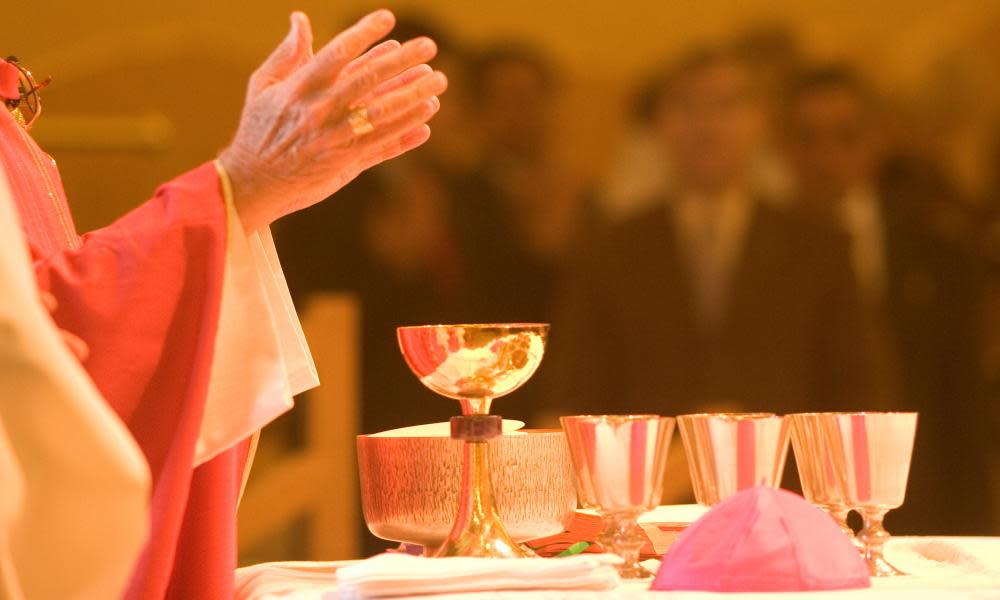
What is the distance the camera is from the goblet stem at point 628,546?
1.10 m

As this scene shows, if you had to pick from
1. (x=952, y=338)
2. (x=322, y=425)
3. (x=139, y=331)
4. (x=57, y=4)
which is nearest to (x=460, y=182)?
(x=322, y=425)

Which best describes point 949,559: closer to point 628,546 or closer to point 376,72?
point 628,546

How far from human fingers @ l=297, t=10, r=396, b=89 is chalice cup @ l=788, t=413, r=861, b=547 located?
0.50 meters

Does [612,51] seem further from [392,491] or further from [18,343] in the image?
[18,343]

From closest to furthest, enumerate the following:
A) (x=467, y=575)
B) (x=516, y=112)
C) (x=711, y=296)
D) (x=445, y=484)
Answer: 1. (x=467, y=575)
2. (x=445, y=484)
3. (x=711, y=296)
4. (x=516, y=112)

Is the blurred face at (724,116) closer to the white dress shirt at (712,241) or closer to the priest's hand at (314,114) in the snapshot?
the white dress shirt at (712,241)

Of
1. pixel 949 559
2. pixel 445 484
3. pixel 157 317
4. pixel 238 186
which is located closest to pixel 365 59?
pixel 238 186

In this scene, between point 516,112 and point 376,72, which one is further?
point 516,112

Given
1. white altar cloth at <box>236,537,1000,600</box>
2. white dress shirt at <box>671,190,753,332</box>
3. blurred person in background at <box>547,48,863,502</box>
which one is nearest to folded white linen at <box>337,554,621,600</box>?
white altar cloth at <box>236,537,1000,600</box>

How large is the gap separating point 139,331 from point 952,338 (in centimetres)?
361

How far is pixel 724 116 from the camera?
4344mm

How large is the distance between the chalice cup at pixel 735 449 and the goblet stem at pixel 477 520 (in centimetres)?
18

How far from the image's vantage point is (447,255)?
163 inches

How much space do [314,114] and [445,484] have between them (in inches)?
14.5
